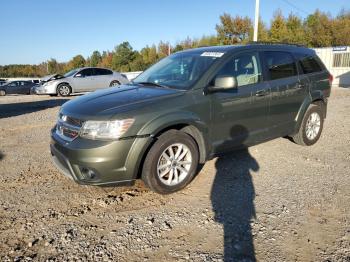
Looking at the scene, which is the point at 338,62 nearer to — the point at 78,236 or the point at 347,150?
the point at 347,150

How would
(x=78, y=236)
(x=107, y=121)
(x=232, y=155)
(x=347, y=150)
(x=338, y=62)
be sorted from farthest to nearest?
1. (x=338, y=62)
2. (x=347, y=150)
3. (x=232, y=155)
4. (x=107, y=121)
5. (x=78, y=236)

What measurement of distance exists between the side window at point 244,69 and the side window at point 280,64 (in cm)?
30

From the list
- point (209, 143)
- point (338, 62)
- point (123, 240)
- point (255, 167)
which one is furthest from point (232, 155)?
point (338, 62)

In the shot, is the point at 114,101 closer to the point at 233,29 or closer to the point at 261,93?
the point at 261,93

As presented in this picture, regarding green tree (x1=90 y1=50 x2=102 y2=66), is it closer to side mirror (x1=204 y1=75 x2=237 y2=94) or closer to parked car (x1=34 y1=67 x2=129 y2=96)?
parked car (x1=34 y1=67 x2=129 y2=96)

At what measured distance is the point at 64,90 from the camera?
51.8 ft

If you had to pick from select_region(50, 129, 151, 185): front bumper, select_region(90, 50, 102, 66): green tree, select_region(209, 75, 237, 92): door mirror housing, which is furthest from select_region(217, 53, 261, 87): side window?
select_region(90, 50, 102, 66): green tree

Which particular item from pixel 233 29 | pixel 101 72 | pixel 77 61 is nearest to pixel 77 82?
pixel 101 72

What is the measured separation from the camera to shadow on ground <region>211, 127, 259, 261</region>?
3.18 m

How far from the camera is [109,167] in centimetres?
386

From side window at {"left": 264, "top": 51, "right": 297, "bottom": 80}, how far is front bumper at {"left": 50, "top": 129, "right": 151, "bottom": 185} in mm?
2612

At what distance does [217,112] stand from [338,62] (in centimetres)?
2288

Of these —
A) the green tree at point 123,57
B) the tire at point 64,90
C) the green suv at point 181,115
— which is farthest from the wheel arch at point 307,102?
the green tree at point 123,57

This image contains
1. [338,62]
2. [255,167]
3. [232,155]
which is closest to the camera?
[255,167]
